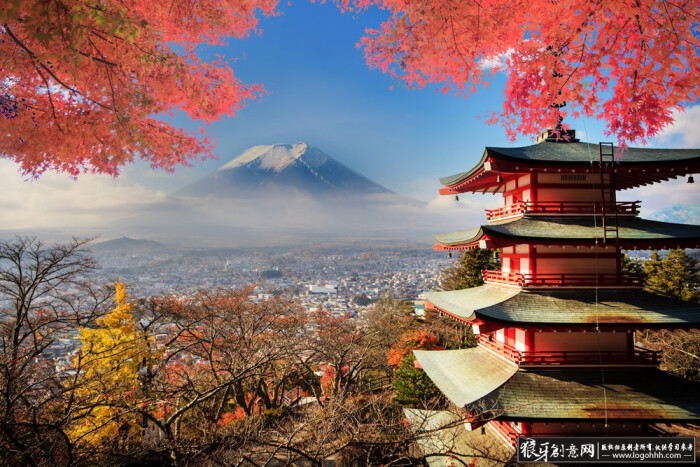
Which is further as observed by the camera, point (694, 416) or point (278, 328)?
point (278, 328)

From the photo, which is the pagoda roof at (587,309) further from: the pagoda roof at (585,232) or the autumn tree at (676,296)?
the autumn tree at (676,296)

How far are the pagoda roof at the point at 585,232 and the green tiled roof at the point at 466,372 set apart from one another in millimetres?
2359

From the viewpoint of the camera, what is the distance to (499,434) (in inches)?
270

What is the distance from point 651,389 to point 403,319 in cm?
1444

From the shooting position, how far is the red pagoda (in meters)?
5.57

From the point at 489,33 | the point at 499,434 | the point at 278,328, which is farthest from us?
the point at 278,328

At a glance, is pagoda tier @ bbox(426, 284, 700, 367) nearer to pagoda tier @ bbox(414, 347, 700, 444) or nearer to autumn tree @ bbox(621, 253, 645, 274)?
pagoda tier @ bbox(414, 347, 700, 444)

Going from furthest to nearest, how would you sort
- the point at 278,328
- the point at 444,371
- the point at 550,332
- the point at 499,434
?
the point at 278,328 → the point at 444,371 → the point at 499,434 → the point at 550,332

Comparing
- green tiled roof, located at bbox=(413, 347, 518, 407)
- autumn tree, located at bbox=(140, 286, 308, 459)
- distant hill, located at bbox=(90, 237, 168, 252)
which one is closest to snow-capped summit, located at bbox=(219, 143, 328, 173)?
distant hill, located at bbox=(90, 237, 168, 252)

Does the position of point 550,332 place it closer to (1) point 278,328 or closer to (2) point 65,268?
(1) point 278,328

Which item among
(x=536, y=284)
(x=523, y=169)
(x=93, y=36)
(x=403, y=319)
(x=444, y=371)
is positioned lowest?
(x=403, y=319)

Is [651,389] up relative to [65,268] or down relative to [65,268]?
down

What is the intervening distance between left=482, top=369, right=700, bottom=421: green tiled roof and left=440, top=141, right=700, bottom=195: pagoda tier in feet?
11.3

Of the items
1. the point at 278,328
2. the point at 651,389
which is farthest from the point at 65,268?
the point at 651,389
